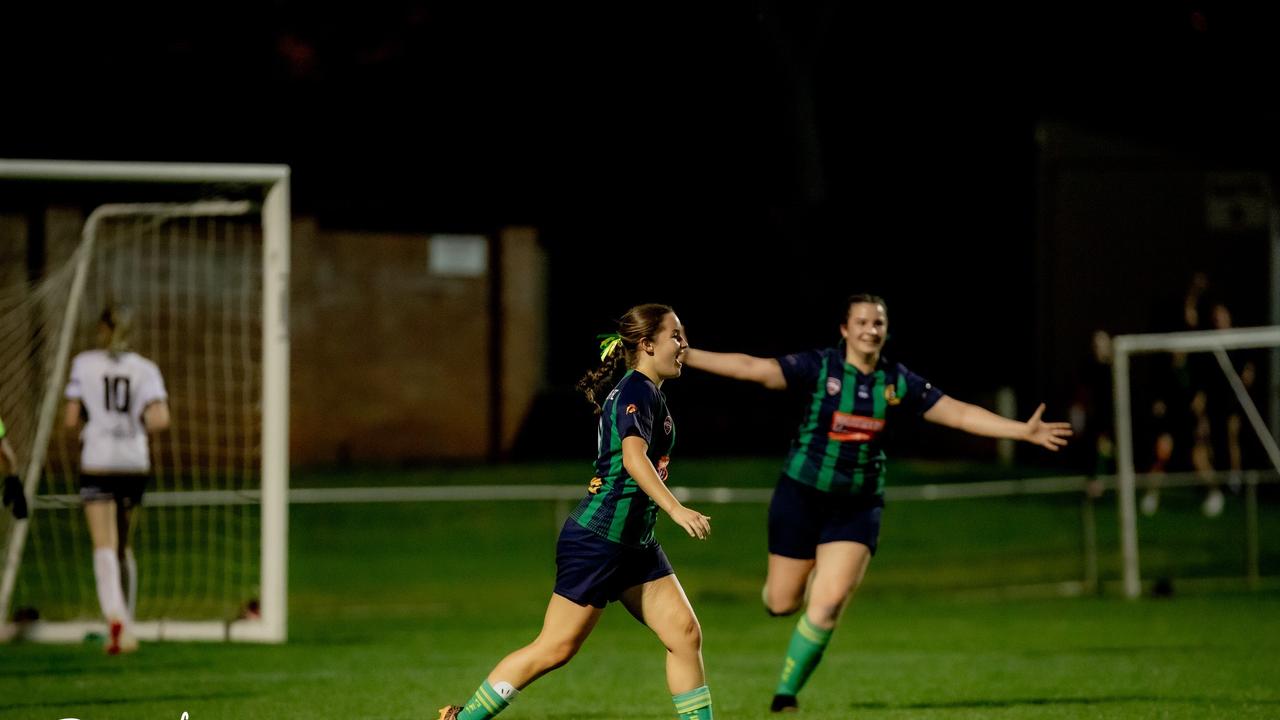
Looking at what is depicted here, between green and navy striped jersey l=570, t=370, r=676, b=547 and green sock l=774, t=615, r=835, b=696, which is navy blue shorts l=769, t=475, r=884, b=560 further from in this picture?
green and navy striped jersey l=570, t=370, r=676, b=547

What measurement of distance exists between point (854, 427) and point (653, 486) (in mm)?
2787

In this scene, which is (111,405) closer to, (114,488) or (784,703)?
(114,488)

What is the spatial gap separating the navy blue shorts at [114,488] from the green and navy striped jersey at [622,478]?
17.9 feet

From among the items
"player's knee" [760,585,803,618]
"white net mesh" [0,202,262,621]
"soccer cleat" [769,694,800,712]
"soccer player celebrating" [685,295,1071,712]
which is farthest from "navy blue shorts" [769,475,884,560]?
"white net mesh" [0,202,262,621]

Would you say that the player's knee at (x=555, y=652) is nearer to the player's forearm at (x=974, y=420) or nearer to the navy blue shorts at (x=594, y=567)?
the navy blue shorts at (x=594, y=567)

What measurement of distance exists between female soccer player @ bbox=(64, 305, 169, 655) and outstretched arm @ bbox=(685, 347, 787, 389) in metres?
4.33

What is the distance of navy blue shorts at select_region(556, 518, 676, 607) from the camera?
6793 millimetres

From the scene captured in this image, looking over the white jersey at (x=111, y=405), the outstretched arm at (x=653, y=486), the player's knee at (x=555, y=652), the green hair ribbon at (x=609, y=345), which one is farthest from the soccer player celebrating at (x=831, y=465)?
the white jersey at (x=111, y=405)

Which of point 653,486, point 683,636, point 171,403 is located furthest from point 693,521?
point 171,403

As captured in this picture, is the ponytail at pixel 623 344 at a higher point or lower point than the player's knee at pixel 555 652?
higher

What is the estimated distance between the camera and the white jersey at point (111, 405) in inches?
445

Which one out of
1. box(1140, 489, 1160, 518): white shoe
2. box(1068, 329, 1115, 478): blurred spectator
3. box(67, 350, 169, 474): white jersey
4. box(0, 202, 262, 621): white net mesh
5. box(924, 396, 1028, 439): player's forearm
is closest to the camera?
box(924, 396, 1028, 439): player's forearm

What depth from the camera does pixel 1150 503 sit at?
20328mm

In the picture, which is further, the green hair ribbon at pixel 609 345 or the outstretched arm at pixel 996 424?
the outstretched arm at pixel 996 424
